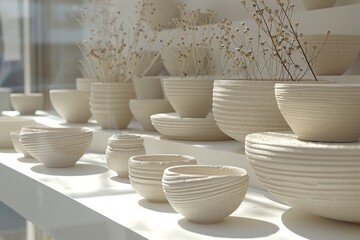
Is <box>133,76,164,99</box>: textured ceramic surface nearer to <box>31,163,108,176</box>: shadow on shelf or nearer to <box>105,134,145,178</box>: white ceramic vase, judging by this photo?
<box>31,163,108,176</box>: shadow on shelf

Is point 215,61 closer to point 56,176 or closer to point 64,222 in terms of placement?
point 56,176

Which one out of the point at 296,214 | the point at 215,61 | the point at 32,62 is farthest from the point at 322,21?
the point at 32,62

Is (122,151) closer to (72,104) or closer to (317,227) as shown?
(317,227)

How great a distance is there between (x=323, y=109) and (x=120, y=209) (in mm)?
647

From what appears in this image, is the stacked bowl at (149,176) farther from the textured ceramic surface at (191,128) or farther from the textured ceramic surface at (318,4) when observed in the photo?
the textured ceramic surface at (318,4)

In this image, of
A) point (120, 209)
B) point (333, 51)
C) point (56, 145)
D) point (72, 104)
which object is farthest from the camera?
point (72, 104)

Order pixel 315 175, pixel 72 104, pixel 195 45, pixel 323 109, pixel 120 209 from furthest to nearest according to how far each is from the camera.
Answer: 1. pixel 72 104
2. pixel 195 45
3. pixel 120 209
4. pixel 323 109
5. pixel 315 175

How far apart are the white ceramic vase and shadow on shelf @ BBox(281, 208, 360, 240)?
749 mm

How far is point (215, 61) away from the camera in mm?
3137

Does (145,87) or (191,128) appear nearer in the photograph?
(191,128)

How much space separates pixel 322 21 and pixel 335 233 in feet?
3.89

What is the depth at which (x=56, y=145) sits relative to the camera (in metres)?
2.45

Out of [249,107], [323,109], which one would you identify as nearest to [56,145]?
[249,107]

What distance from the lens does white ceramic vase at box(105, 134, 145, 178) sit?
2.22 metres
